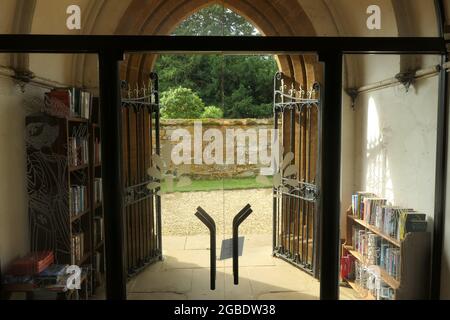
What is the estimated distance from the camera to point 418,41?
2.33 meters

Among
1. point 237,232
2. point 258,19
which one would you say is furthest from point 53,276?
point 258,19

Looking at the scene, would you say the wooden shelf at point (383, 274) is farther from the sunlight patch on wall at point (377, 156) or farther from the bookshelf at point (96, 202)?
the bookshelf at point (96, 202)

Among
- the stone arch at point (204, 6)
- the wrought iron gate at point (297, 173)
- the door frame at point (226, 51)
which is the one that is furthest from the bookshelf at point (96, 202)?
the wrought iron gate at point (297, 173)

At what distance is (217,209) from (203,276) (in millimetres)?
598

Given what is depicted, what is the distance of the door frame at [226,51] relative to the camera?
2.25m

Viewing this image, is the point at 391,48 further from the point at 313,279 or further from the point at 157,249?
the point at 157,249

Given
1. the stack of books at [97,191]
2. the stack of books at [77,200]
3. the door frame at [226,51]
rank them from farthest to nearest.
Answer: the stack of books at [97,191] → the stack of books at [77,200] → the door frame at [226,51]

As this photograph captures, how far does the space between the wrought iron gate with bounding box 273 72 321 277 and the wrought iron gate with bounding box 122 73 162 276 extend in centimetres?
102

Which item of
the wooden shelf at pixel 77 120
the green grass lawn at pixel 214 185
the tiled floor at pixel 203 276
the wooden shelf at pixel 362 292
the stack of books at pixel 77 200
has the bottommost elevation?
the wooden shelf at pixel 362 292

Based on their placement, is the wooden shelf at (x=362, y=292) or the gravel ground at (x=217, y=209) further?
the wooden shelf at (x=362, y=292)

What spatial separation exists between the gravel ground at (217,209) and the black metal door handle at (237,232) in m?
0.04

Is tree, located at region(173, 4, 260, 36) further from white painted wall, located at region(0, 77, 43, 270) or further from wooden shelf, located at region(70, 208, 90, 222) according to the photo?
wooden shelf, located at region(70, 208, 90, 222)

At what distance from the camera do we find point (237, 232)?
2676 millimetres

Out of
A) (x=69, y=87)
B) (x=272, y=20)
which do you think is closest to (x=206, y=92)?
(x=272, y=20)
